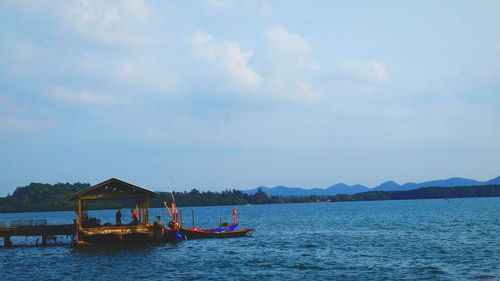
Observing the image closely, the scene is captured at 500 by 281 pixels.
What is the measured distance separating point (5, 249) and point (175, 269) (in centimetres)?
2584

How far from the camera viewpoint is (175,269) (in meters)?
37.5

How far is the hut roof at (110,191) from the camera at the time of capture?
4722 centimetres

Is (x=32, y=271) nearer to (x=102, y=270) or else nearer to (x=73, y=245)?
(x=102, y=270)

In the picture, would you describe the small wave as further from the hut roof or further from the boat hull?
the boat hull

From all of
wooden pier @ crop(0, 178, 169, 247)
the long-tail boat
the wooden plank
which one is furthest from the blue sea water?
the wooden plank

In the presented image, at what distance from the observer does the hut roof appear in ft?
155

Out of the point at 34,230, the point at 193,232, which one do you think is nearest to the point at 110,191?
the point at 34,230

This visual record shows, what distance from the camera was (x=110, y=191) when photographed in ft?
157

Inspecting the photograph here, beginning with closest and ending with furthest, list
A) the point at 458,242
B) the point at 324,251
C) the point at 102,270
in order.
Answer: the point at 102,270
the point at 324,251
the point at 458,242

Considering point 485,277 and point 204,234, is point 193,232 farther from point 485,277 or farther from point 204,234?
point 485,277

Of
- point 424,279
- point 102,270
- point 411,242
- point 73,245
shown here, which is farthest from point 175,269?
point 411,242

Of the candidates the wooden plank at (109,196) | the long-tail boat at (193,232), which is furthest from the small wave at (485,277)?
the long-tail boat at (193,232)

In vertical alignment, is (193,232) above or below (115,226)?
below

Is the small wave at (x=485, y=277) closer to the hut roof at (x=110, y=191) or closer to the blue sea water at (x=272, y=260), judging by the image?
the blue sea water at (x=272, y=260)
